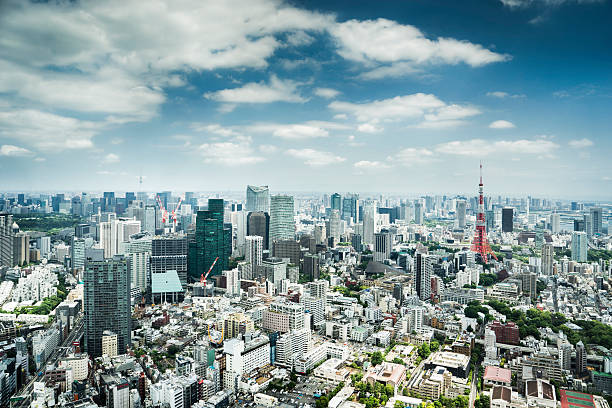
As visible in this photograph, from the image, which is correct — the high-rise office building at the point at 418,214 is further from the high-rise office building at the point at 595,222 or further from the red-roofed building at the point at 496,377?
Result: the red-roofed building at the point at 496,377

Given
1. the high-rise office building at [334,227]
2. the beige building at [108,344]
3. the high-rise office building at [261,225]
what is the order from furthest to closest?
the high-rise office building at [334,227], the high-rise office building at [261,225], the beige building at [108,344]

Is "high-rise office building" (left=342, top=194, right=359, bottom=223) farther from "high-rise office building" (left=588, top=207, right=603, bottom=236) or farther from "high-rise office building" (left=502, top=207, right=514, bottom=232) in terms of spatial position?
"high-rise office building" (left=588, top=207, right=603, bottom=236)

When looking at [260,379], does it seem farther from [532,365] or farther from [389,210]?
[389,210]

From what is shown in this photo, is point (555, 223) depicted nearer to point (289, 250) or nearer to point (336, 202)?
point (289, 250)

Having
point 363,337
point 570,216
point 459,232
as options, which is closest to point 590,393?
point 363,337

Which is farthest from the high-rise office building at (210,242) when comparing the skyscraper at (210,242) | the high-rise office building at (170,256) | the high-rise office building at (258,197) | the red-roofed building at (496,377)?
the red-roofed building at (496,377)
